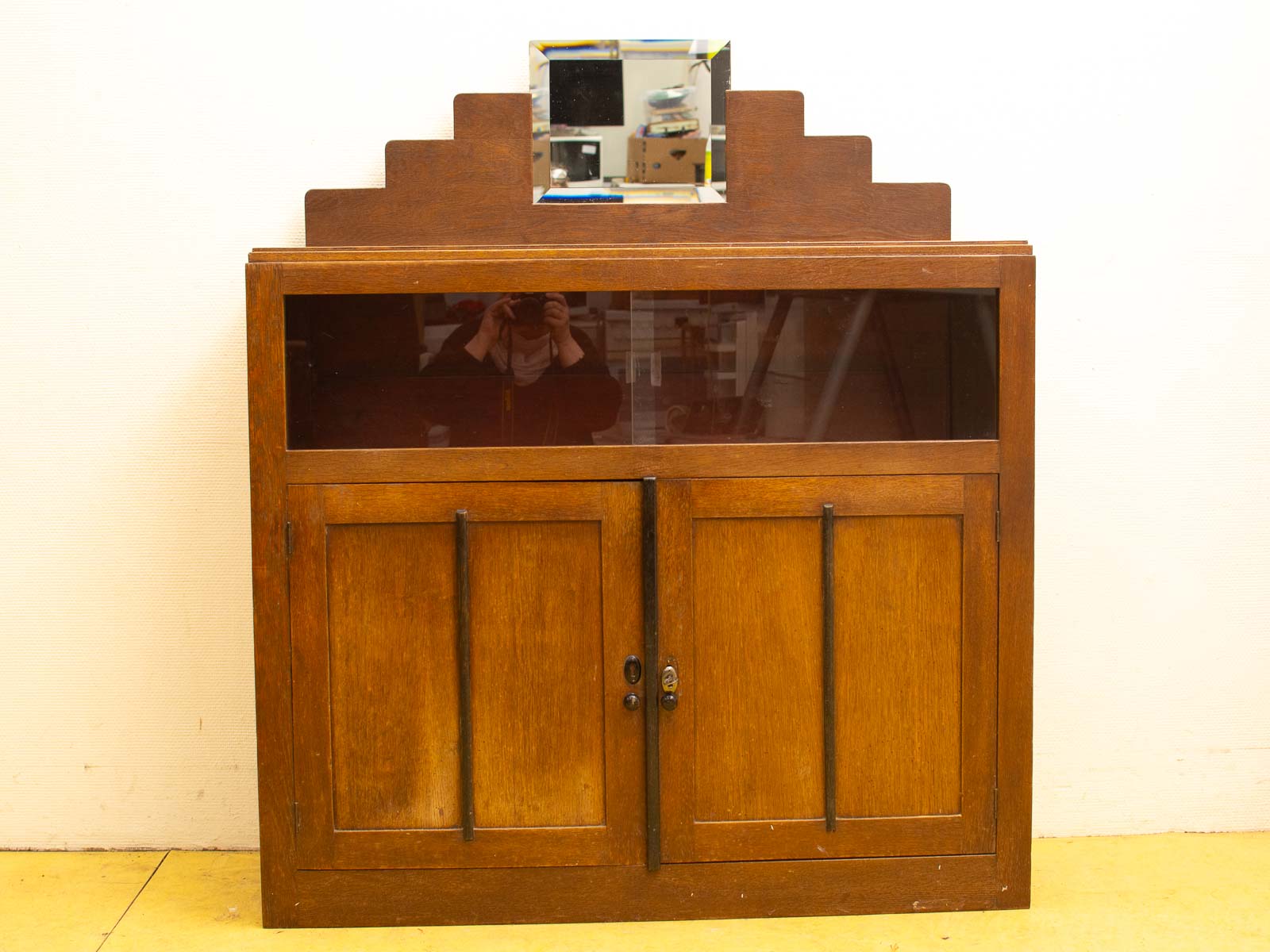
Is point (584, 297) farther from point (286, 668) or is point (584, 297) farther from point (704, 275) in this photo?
point (286, 668)

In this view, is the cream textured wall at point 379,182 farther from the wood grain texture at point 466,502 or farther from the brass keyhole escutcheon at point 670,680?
the brass keyhole escutcheon at point 670,680

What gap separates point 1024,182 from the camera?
207 cm

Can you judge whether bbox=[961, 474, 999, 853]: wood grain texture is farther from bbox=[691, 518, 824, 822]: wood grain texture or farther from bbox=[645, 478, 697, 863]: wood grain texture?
bbox=[645, 478, 697, 863]: wood grain texture

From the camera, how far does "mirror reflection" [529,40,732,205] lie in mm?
1913

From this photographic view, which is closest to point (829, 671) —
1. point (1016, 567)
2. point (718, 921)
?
point (1016, 567)

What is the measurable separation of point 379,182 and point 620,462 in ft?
2.63

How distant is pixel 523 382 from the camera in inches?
68.2

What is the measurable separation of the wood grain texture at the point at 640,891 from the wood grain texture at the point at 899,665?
0.37 ft

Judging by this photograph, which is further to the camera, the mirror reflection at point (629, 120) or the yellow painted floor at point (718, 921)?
the mirror reflection at point (629, 120)

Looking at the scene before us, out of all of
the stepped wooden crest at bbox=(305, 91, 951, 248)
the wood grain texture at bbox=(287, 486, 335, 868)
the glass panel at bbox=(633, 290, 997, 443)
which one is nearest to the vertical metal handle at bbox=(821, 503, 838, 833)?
the glass panel at bbox=(633, 290, 997, 443)

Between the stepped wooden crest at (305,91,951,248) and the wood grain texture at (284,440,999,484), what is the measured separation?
0.38 metres

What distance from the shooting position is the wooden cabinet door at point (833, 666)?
1.70 metres

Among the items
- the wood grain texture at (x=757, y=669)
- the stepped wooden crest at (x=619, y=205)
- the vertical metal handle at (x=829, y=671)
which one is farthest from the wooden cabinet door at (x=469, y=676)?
the stepped wooden crest at (x=619, y=205)

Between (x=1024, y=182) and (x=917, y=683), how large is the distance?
1.03 m
